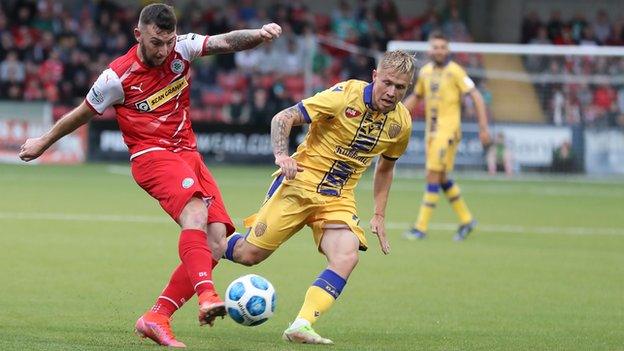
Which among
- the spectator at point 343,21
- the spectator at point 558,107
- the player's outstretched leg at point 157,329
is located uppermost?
the spectator at point 343,21

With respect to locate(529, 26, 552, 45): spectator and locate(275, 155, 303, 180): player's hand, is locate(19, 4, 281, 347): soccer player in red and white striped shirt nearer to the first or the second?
locate(275, 155, 303, 180): player's hand

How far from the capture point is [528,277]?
1191 centimetres

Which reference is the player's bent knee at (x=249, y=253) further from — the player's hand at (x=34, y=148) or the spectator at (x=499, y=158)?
the spectator at (x=499, y=158)

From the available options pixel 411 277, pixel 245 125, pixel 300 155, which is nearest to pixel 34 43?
pixel 245 125

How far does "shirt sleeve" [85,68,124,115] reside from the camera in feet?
25.0

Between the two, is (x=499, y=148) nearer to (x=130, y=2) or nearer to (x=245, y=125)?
(x=245, y=125)

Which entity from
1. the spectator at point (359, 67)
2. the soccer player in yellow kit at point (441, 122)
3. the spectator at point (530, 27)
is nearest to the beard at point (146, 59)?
the soccer player in yellow kit at point (441, 122)

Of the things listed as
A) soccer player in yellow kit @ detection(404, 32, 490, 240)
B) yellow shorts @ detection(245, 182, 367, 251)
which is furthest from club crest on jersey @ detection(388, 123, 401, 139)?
soccer player in yellow kit @ detection(404, 32, 490, 240)

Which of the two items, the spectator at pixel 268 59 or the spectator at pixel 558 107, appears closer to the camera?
the spectator at pixel 558 107

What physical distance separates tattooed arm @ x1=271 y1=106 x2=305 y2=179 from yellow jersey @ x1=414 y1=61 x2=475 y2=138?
7.75 meters

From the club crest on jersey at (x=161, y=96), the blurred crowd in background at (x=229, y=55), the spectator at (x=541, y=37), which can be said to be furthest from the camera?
the spectator at (x=541, y=37)

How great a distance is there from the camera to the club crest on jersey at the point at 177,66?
25.6 feet

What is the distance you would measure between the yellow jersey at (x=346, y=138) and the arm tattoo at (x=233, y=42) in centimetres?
56

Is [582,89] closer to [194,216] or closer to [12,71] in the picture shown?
[12,71]
